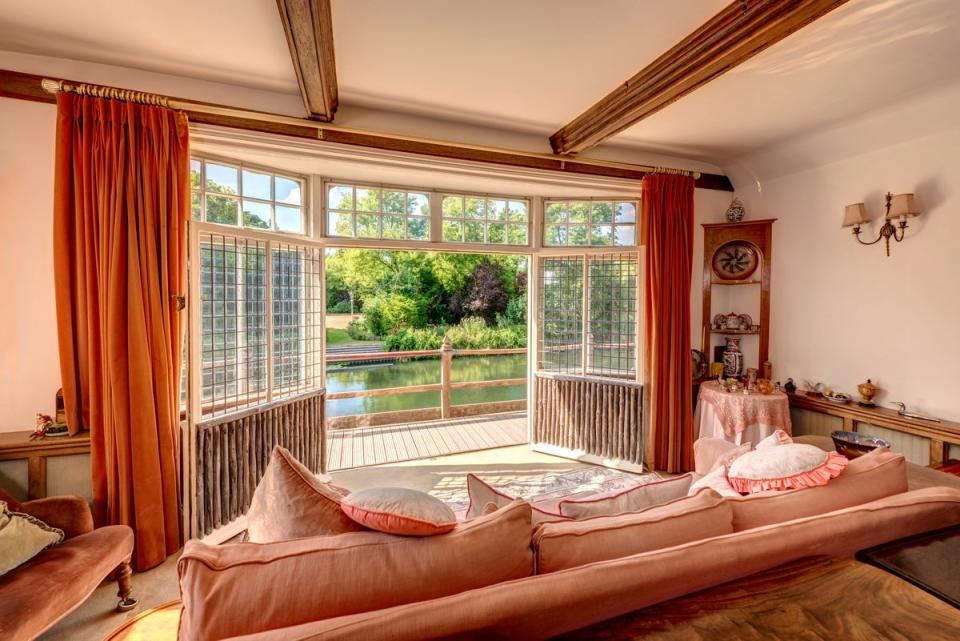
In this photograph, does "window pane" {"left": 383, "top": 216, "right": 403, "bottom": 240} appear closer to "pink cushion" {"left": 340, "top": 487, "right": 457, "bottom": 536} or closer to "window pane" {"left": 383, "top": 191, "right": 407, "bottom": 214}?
"window pane" {"left": 383, "top": 191, "right": 407, "bottom": 214}

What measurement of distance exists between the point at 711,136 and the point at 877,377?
2149 millimetres

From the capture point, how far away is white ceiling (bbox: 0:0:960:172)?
5.97 ft

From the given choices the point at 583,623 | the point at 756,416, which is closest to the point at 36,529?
the point at 583,623

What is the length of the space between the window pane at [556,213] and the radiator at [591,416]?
4.74 ft

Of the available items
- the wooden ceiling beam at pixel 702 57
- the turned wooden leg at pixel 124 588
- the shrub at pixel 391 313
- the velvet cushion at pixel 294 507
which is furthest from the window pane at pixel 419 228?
the shrub at pixel 391 313

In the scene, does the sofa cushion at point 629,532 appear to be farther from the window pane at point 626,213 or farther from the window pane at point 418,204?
the window pane at point 626,213

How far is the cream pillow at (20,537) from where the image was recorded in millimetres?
1536

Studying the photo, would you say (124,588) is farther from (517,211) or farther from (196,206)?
(517,211)

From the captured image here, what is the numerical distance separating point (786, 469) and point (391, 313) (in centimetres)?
1063

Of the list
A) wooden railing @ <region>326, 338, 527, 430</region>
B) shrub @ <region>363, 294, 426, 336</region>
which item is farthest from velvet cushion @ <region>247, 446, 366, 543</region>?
shrub @ <region>363, 294, 426, 336</region>

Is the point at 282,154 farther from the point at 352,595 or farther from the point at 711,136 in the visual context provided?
the point at 711,136

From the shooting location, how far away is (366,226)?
3.37 m

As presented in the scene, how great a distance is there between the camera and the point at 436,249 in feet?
11.7

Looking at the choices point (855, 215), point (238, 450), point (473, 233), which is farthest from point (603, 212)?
point (238, 450)
